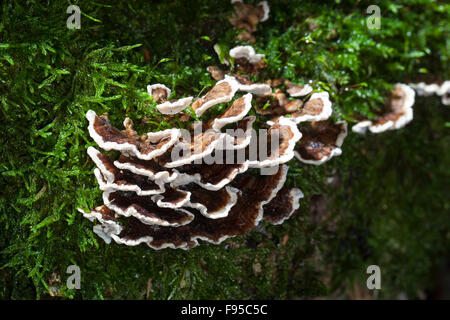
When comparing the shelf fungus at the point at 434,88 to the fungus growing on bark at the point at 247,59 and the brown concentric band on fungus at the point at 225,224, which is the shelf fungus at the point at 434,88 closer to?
the fungus growing on bark at the point at 247,59

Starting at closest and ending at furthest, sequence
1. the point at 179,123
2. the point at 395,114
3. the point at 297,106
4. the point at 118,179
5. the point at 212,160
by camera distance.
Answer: the point at 118,179
the point at 212,160
the point at 179,123
the point at 297,106
the point at 395,114

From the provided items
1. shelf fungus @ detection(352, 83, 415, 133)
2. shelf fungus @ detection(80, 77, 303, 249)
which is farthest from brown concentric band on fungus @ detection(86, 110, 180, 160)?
shelf fungus @ detection(352, 83, 415, 133)

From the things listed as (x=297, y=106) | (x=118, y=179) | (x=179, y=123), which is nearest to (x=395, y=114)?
(x=297, y=106)

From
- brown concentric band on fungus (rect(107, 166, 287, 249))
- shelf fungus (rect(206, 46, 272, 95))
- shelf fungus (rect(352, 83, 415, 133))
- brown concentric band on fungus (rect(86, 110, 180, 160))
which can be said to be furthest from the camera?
shelf fungus (rect(352, 83, 415, 133))

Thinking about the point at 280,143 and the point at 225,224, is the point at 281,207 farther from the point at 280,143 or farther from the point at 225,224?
the point at 280,143

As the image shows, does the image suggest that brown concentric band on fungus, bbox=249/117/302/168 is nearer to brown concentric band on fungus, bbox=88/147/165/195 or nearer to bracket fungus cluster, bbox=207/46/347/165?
bracket fungus cluster, bbox=207/46/347/165
